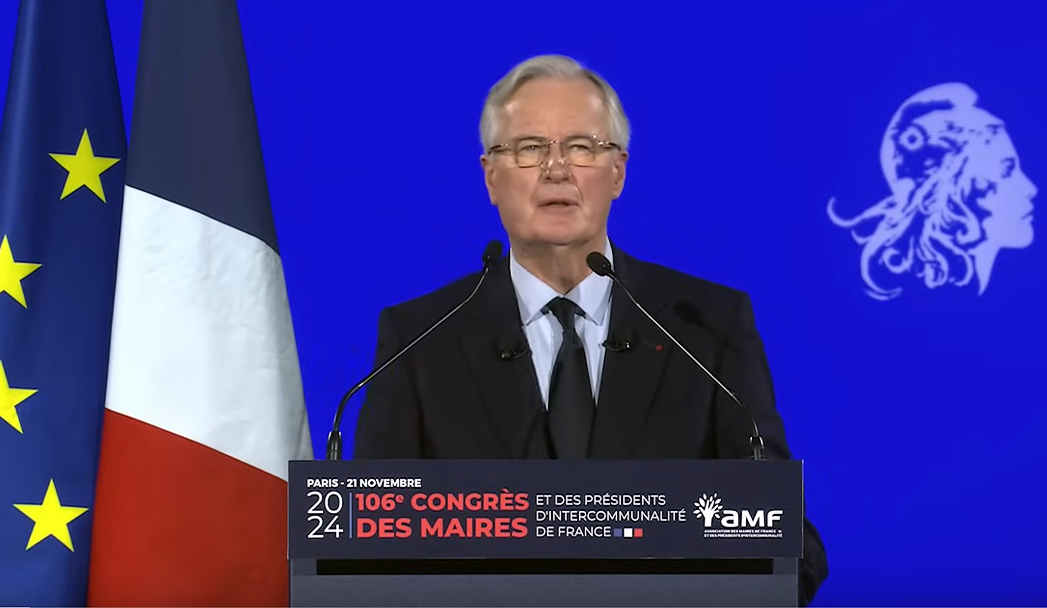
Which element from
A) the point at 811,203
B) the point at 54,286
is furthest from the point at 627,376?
the point at 54,286

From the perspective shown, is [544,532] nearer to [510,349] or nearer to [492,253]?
[492,253]

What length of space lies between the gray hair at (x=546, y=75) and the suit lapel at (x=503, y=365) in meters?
0.28

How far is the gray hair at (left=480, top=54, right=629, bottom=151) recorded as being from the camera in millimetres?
2232

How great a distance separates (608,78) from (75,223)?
120cm

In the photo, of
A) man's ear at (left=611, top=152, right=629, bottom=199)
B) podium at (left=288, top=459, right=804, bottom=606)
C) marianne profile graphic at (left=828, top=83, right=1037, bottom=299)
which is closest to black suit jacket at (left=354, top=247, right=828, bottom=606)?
man's ear at (left=611, top=152, right=629, bottom=199)

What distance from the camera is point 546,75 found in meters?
2.23

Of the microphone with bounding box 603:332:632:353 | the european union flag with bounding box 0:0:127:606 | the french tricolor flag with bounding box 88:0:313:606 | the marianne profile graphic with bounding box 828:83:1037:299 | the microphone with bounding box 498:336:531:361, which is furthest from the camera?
the marianne profile graphic with bounding box 828:83:1037:299

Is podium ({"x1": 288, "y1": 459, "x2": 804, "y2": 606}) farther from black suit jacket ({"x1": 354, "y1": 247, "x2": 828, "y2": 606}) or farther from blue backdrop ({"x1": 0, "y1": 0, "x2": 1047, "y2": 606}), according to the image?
blue backdrop ({"x1": 0, "y1": 0, "x2": 1047, "y2": 606})

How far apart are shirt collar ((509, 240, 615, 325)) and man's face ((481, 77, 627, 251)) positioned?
0.24 feet

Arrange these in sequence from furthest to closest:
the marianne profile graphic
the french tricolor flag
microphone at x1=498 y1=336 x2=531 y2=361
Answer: the marianne profile graphic < the french tricolor flag < microphone at x1=498 y1=336 x2=531 y2=361

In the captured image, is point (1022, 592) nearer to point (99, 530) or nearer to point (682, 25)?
point (682, 25)

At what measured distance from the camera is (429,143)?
2914 millimetres

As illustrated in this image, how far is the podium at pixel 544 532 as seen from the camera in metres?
1.42

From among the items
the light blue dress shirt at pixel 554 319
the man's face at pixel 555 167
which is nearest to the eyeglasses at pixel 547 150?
the man's face at pixel 555 167
